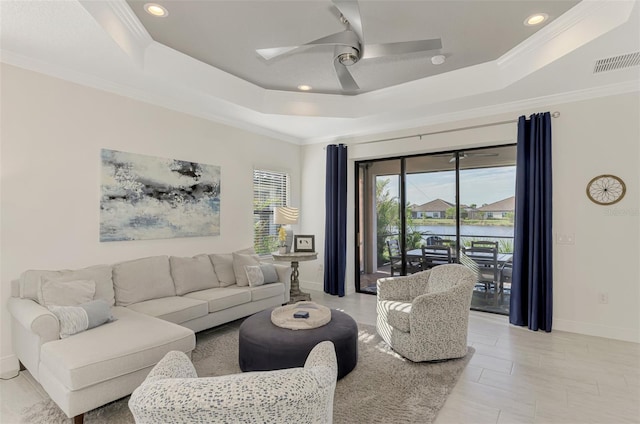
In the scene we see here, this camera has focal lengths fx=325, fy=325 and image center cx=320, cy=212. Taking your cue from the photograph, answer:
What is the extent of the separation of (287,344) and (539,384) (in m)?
2.15

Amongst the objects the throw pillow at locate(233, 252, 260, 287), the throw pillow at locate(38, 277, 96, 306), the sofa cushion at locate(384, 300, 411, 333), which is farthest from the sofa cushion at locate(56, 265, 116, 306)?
the sofa cushion at locate(384, 300, 411, 333)

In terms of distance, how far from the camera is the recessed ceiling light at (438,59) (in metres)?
3.55

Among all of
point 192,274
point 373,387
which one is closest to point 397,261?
point 373,387

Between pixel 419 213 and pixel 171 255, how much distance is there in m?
3.85

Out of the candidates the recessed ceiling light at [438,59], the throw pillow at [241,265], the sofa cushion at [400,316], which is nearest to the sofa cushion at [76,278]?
the throw pillow at [241,265]

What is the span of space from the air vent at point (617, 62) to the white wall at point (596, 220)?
677 mm

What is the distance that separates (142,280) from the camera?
359 cm

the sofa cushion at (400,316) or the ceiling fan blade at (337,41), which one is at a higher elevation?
the ceiling fan blade at (337,41)

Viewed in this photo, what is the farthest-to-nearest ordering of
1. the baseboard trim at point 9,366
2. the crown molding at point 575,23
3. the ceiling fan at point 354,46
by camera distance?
the baseboard trim at point 9,366 → the crown molding at point 575,23 → the ceiling fan at point 354,46

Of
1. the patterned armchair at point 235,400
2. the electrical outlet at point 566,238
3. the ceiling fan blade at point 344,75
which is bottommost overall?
the patterned armchair at point 235,400

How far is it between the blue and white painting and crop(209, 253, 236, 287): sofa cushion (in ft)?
1.43

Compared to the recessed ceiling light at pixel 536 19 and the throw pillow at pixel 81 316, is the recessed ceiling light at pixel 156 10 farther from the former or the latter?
the recessed ceiling light at pixel 536 19

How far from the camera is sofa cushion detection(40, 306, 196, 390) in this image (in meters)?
2.08

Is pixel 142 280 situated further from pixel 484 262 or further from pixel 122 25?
A: pixel 484 262
